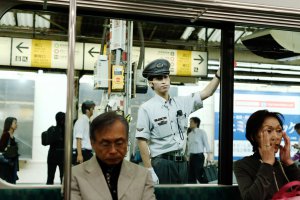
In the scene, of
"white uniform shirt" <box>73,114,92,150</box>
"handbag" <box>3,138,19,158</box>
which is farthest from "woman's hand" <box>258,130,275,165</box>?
"handbag" <box>3,138,19,158</box>

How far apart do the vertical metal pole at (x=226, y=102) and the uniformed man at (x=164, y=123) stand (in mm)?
293

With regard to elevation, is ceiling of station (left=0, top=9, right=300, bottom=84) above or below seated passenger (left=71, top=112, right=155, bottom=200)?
above

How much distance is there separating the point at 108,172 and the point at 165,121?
110 cm

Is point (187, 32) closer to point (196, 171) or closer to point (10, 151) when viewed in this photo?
point (196, 171)

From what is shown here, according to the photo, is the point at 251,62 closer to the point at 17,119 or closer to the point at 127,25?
the point at 127,25

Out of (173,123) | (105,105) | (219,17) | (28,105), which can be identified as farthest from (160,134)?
(28,105)

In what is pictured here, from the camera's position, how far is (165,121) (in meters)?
3.40

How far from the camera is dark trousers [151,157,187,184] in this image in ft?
10.5

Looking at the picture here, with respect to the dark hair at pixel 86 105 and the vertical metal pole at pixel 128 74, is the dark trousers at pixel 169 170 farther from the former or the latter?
the dark hair at pixel 86 105

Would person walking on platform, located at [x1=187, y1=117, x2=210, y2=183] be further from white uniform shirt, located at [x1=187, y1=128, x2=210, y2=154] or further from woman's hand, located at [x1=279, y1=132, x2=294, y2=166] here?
woman's hand, located at [x1=279, y1=132, x2=294, y2=166]

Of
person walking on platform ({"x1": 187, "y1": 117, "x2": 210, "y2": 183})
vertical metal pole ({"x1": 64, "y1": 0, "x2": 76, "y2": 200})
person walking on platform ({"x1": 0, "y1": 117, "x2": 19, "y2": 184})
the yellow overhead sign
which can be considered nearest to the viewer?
vertical metal pole ({"x1": 64, "y1": 0, "x2": 76, "y2": 200})

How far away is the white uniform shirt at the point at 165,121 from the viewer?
3.36 meters

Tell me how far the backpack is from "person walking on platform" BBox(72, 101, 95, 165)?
28 centimetres

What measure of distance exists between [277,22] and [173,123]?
3.67ft
